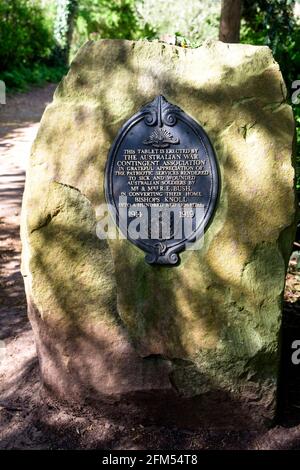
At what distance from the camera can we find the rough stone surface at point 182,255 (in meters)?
2.89

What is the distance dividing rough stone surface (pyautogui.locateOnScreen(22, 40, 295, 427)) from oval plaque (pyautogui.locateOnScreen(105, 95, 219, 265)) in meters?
0.05

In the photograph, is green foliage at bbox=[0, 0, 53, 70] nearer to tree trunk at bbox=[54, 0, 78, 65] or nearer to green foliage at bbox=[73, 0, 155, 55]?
tree trunk at bbox=[54, 0, 78, 65]

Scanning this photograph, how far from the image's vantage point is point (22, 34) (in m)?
17.4

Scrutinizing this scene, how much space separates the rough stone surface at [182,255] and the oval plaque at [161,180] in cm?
5

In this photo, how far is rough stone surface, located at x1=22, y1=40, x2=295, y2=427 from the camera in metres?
2.89

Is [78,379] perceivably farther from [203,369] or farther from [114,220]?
[114,220]

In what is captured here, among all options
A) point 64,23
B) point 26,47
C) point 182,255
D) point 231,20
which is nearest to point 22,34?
point 26,47

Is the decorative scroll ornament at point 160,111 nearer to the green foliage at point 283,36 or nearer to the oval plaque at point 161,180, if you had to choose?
the oval plaque at point 161,180

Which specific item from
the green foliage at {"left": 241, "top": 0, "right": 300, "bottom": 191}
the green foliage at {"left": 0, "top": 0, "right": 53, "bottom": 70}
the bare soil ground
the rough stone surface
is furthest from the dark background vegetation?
the bare soil ground

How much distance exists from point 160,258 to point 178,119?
709mm

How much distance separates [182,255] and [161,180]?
40 centimetres

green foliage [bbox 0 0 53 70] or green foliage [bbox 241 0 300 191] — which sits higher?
green foliage [bbox 0 0 53 70]

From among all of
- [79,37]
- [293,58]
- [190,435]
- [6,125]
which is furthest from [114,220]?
[79,37]

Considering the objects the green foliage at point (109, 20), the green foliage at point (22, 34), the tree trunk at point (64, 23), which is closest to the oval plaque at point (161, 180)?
the green foliage at point (22, 34)
